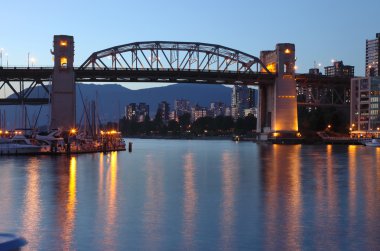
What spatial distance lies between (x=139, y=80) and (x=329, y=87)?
167 ft

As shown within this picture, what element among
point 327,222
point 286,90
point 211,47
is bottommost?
point 327,222

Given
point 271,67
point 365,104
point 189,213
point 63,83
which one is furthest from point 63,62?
point 189,213

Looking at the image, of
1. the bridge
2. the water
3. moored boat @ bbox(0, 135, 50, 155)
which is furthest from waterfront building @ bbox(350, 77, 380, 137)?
the water

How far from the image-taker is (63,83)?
9619 centimetres

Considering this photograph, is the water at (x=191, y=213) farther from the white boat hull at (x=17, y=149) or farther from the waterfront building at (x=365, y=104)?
the waterfront building at (x=365, y=104)

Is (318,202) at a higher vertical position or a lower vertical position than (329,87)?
lower

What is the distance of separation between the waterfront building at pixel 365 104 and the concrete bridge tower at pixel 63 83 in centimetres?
7003

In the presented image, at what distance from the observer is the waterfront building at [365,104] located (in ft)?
468

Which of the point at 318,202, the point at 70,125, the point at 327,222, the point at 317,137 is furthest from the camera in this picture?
the point at 317,137

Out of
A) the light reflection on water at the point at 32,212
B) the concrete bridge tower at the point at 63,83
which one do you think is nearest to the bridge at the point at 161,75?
the concrete bridge tower at the point at 63,83

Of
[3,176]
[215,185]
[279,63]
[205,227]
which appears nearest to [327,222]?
[205,227]

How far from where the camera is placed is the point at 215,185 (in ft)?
104

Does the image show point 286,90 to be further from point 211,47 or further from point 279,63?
point 211,47

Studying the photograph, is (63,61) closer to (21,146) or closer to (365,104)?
(21,146)
